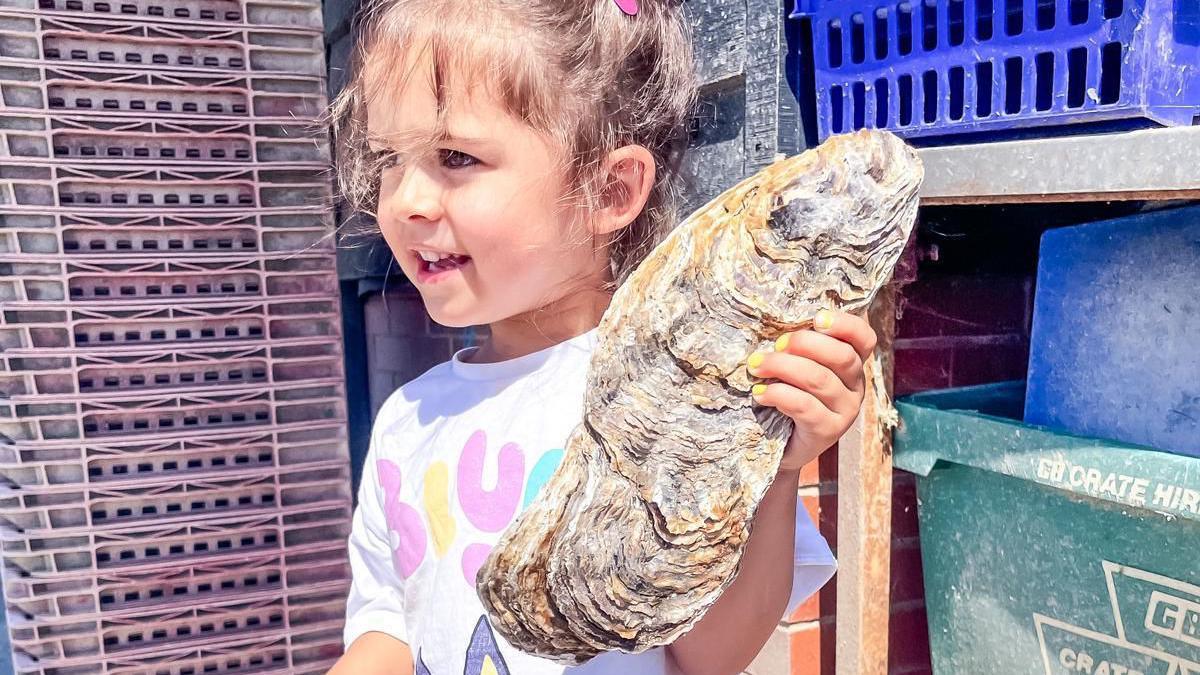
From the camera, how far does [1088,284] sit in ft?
3.48

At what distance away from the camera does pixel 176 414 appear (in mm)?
1878

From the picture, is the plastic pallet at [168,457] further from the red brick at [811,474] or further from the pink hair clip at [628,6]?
the pink hair clip at [628,6]

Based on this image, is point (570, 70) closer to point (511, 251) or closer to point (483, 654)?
point (511, 251)

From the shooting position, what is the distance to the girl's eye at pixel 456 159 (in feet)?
3.03

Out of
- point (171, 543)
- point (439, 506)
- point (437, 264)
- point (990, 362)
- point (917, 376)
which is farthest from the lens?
point (171, 543)

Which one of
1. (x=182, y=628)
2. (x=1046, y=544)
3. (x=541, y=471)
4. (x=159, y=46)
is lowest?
(x=182, y=628)

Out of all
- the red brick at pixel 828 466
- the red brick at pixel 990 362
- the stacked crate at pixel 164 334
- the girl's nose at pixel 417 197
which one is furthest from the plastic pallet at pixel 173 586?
the red brick at pixel 990 362

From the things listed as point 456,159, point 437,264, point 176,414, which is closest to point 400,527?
point 437,264

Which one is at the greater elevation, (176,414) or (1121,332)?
(1121,332)

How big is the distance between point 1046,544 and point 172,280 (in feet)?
5.53

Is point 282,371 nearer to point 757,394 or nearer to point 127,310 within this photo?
point 127,310

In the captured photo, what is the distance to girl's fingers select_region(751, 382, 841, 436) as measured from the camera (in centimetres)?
71

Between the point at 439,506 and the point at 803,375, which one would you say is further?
the point at 439,506

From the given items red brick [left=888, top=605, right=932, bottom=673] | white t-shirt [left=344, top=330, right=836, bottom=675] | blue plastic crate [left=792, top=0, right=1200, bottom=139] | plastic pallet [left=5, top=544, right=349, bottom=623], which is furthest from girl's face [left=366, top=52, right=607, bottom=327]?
plastic pallet [left=5, top=544, right=349, bottom=623]
